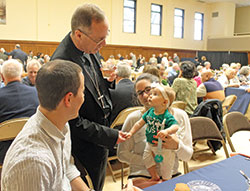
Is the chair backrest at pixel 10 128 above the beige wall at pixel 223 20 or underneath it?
underneath

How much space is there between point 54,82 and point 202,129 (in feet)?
6.38

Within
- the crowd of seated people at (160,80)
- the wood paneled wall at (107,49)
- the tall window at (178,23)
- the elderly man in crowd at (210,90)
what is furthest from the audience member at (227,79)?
the tall window at (178,23)

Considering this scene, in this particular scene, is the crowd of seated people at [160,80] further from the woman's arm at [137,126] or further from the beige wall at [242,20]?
the beige wall at [242,20]

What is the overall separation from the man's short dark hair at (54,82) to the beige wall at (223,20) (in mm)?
22839

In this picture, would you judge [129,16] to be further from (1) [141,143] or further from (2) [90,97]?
(2) [90,97]

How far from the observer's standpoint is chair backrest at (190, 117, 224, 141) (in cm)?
267

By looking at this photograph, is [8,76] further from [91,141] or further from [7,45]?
[7,45]

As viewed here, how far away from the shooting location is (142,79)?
2.34 meters

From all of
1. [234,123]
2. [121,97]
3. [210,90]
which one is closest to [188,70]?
[210,90]

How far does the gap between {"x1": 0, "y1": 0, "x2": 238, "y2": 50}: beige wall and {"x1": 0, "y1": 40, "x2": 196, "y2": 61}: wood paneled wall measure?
0.28m

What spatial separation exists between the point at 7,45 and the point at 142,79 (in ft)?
44.2

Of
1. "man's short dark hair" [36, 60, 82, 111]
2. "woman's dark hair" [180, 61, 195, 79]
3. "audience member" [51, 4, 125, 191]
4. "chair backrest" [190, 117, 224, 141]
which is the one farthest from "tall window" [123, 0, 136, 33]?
"man's short dark hair" [36, 60, 82, 111]

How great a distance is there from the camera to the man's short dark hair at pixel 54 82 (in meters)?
1.18

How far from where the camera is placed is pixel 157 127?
2.01 metres
